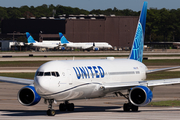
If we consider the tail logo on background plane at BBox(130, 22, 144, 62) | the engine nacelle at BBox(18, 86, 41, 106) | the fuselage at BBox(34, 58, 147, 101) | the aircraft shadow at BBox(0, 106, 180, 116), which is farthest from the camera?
the tail logo on background plane at BBox(130, 22, 144, 62)

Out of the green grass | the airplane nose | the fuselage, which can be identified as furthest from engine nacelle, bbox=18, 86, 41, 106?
the green grass

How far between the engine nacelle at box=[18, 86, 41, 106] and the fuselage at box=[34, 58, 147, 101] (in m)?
2.26

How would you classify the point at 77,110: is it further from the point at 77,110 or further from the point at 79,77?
the point at 79,77

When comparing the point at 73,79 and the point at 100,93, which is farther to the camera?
the point at 100,93

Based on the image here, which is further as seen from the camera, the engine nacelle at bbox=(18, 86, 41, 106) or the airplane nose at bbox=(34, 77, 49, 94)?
the engine nacelle at bbox=(18, 86, 41, 106)

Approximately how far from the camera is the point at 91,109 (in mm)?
34406

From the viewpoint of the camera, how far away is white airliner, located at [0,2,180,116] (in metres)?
28.3

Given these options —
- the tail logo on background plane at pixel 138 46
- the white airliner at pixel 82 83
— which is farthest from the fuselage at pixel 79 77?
the tail logo on background plane at pixel 138 46

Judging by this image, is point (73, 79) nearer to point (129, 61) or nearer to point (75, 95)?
point (75, 95)

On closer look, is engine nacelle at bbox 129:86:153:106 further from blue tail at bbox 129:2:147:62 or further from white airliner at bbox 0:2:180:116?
blue tail at bbox 129:2:147:62

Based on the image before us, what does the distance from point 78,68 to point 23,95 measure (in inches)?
195

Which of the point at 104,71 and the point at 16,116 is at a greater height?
the point at 104,71

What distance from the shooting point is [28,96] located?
3095cm

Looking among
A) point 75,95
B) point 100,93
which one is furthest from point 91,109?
point 75,95
